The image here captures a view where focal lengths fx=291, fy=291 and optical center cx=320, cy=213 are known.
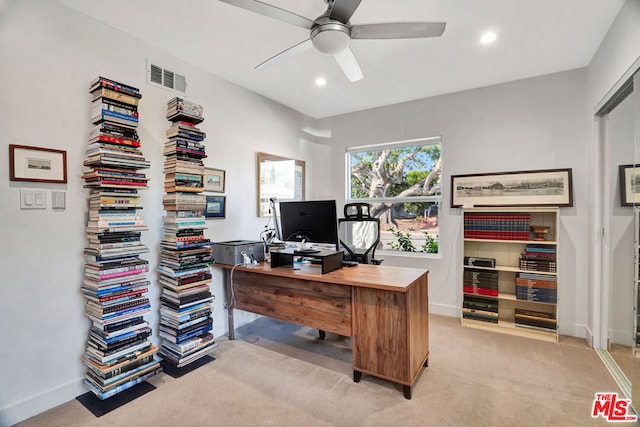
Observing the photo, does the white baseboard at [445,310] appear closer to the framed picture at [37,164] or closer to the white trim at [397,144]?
the white trim at [397,144]

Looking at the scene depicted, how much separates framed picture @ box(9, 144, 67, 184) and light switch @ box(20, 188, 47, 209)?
8 centimetres

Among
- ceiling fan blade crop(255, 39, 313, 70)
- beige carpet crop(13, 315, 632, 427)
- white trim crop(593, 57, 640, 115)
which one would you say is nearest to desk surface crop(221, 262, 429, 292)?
beige carpet crop(13, 315, 632, 427)

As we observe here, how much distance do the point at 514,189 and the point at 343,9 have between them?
2.67 meters

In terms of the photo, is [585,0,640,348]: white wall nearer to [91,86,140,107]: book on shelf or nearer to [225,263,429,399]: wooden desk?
[225,263,429,399]: wooden desk

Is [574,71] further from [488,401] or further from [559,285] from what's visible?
[488,401]

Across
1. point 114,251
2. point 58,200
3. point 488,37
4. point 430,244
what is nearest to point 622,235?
point 430,244

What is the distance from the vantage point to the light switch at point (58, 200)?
6.45ft

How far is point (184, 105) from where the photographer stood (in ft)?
7.91

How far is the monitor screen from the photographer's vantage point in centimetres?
235

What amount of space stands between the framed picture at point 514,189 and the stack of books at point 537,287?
0.76m

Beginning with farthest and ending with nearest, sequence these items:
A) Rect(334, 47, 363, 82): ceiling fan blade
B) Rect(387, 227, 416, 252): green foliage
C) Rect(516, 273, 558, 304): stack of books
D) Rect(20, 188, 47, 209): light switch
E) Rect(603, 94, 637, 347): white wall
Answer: Rect(387, 227, 416, 252): green foliage
Rect(516, 273, 558, 304): stack of books
Rect(603, 94, 637, 347): white wall
Rect(334, 47, 363, 82): ceiling fan blade
Rect(20, 188, 47, 209): light switch

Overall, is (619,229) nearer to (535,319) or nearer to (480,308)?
(535,319)

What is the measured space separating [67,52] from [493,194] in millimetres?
4045

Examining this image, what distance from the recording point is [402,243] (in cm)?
400
